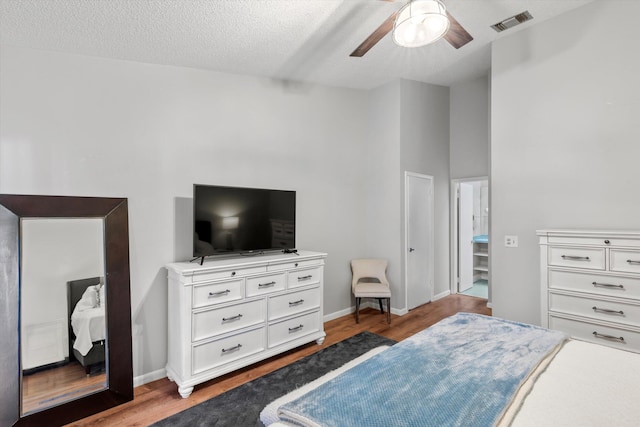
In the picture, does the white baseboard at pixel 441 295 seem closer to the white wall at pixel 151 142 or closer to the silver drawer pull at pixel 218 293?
the white wall at pixel 151 142

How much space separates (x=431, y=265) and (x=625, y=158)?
2623mm

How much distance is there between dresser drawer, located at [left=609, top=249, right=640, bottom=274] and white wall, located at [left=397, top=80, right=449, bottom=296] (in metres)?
2.12

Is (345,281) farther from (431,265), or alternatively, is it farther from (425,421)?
(425,421)

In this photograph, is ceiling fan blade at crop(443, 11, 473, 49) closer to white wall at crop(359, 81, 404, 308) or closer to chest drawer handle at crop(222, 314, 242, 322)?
white wall at crop(359, 81, 404, 308)

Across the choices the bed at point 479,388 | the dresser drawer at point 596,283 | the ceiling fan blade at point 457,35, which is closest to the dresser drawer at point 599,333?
the dresser drawer at point 596,283

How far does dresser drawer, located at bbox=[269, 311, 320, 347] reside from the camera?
2.88 metres

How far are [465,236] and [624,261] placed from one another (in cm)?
302

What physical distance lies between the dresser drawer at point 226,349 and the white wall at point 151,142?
0.49 m

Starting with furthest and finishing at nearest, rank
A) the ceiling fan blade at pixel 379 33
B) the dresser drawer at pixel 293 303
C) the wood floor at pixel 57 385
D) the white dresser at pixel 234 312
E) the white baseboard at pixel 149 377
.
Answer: the dresser drawer at pixel 293 303 < the white baseboard at pixel 149 377 < the white dresser at pixel 234 312 < the wood floor at pixel 57 385 < the ceiling fan blade at pixel 379 33

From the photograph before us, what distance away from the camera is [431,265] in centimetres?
465

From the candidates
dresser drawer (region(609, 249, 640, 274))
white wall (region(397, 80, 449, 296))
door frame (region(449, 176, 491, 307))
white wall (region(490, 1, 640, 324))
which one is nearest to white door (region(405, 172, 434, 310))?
white wall (region(397, 80, 449, 296))

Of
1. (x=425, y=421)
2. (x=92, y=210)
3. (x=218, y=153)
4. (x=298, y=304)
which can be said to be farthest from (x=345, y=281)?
(x=425, y=421)

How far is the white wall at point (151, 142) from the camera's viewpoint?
7.25 ft

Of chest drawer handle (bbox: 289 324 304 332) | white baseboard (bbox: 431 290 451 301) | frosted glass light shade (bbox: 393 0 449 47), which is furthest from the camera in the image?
white baseboard (bbox: 431 290 451 301)
